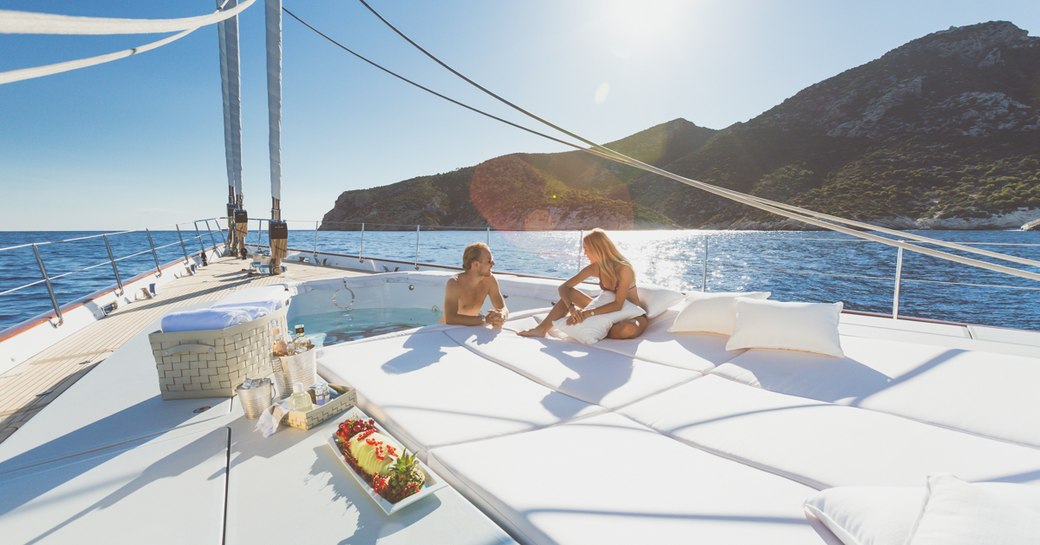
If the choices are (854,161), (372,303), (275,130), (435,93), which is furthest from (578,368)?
(854,161)

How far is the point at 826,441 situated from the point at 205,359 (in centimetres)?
187

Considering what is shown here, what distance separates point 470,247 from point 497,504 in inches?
75.8

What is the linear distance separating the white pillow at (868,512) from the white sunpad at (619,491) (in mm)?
43

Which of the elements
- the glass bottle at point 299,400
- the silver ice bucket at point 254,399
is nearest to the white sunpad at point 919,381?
the glass bottle at point 299,400

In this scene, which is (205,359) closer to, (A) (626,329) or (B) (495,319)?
(B) (495,319)

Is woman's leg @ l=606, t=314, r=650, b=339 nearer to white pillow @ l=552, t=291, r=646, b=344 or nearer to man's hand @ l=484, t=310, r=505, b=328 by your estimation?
white pillow @ l=552, t=291, r=646, b=344

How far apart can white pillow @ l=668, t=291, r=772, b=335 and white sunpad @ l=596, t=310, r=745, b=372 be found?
0.13ft

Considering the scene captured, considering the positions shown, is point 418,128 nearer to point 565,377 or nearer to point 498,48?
point 498,48

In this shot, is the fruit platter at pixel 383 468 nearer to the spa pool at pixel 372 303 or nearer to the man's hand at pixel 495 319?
the man's hand at pixel 495 319

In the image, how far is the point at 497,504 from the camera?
2.93 feet

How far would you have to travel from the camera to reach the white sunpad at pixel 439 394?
122 cm

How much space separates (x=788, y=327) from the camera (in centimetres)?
187

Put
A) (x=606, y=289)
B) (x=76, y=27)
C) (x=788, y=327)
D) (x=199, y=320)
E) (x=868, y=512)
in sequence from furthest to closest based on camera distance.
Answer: (x=606, y=289), (x=788, y=327), (x=199, y=320), (x=868, y=512), (x=76, y=27)

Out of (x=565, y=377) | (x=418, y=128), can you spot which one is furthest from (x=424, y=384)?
(x=418, y=128)
